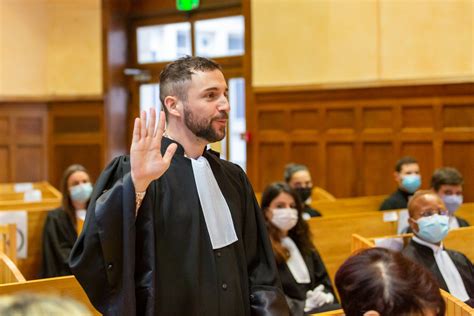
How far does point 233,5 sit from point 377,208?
3.84 meters

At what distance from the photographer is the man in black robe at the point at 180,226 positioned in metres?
2.07

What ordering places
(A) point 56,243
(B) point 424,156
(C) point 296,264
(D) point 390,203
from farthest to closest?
(B) point 424,156 < (D) point 390,203 < (A) point 56,243 < (C) point 296,264

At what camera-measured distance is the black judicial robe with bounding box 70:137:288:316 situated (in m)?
2.06

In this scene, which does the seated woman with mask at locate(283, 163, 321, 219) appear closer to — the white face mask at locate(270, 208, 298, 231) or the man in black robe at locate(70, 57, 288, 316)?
the white face mask at locate(270, 208, 298, 231)

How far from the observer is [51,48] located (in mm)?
9602

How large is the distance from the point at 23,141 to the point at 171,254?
26.0 feet

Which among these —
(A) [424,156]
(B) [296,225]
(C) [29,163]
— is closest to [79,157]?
(C) [29,163]

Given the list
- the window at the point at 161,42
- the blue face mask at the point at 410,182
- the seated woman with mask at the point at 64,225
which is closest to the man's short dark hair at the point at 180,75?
the seated woman with mask at the point at 64,225

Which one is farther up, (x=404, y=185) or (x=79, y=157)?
(x=79, y=157)

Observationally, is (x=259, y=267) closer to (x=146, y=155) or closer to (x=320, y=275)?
(x=146, y=155)

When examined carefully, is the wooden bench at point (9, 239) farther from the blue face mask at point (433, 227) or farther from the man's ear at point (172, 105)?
the blue face mask at point (433, 227)

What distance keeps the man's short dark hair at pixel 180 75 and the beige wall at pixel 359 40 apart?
5623mm

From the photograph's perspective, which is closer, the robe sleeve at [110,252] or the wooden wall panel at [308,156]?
the robe sleeve at [110,252]

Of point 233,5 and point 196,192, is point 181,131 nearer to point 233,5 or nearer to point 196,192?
point 196,192
